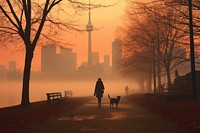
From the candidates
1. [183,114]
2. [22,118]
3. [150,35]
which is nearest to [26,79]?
[22,118]

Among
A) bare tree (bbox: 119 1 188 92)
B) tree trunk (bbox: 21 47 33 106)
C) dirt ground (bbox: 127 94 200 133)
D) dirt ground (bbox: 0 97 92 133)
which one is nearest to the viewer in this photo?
dirt ground (bbox: 127 94 200 133)

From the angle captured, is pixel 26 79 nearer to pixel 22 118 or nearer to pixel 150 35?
pixel 22 118

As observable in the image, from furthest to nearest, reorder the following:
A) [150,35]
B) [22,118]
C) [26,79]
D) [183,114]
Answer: [150,35] < [26,79] < [183,114] < [22,118]

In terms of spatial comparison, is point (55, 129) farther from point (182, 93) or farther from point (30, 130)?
point (182, 93)

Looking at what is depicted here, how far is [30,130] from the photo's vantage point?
13.0 m

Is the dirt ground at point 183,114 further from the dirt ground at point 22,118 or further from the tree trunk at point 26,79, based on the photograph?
the tree trunk at point 26,79

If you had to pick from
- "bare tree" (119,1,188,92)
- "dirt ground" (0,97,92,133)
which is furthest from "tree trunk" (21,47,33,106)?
"bare tree" (119,1,188,92)

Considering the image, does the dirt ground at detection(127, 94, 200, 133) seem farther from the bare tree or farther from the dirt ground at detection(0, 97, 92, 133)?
the bare tree

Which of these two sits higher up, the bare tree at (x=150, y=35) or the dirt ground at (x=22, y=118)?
the bare tree at (x=150, y=35)

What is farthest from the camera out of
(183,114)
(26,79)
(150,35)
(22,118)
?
(150,35)

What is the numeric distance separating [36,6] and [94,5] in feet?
14.0

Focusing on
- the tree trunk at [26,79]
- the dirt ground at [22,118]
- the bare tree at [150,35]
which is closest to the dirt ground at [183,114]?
the dirt ground at [22,118]

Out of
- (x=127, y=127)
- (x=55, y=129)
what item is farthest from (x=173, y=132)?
(x=55, y=129)

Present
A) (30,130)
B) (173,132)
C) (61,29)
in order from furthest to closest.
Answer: (61,29), (30,130), (173,132)
